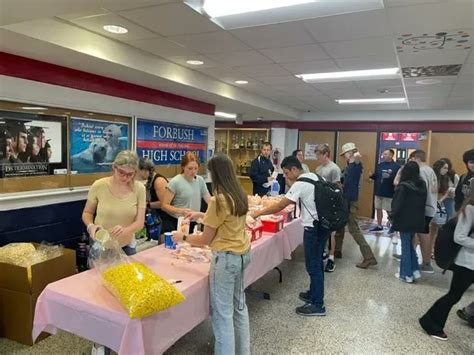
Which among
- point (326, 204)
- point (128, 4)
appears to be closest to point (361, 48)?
A: point (326, 204)

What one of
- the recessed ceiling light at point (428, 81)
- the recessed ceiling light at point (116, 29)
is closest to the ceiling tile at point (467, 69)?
the recessed ceiling light at point (428, 81)

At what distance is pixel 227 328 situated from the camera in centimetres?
210

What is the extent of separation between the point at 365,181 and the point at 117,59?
6.87 m

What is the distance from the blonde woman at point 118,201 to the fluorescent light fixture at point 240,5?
1170 mm

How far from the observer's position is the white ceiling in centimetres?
240

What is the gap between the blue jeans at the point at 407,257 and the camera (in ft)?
13.2

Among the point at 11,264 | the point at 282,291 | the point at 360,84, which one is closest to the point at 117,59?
the point at 11,264

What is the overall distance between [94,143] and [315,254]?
9.01ft

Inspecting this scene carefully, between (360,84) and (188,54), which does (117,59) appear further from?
(360,84)

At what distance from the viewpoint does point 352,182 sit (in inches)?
206

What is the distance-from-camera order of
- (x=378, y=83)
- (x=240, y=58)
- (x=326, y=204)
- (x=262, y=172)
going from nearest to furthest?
(x=326, y=204)
(x=240, y=58)
(x=378, y=83)
(x=262, y=172)

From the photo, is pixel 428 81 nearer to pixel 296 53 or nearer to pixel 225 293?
pixel 296 53

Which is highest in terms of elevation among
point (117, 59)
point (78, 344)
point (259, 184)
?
point (117, 59)

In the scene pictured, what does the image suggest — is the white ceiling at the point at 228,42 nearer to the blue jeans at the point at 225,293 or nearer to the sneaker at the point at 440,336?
the blue jeans at the point at 225,293
